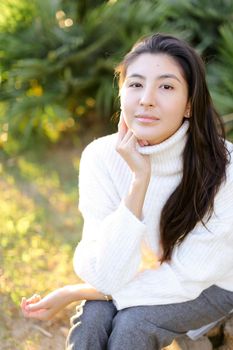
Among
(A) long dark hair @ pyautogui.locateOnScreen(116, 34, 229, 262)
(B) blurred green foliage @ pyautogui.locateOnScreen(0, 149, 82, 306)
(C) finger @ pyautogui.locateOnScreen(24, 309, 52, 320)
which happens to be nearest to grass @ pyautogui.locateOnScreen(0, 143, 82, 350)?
(B) blurred green foliage @ pyautogui.locateOnScreen(0, 149, 82, 306)

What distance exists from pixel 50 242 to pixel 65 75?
1.88 meters

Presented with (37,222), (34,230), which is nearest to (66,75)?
(37,222)

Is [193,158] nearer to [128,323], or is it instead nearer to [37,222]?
[128,323]

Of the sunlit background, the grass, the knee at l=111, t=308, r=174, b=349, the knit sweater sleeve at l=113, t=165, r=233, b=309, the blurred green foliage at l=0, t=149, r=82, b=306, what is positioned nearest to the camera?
the knee at l=111, t=308, r=174, b=349

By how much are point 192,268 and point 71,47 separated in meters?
3.28

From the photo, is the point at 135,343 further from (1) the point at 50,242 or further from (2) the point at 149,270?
(1) the point at 50,242

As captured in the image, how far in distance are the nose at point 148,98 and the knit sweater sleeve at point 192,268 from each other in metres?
0.45

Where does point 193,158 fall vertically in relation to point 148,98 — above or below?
below

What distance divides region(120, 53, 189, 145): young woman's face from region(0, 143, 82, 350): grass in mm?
1214

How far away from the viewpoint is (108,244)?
2375 mm

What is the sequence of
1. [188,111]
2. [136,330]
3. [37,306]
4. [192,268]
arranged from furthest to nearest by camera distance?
[37,306]
[188,111]
[192,268]
[136,330]

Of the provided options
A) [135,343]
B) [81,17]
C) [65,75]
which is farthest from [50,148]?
[135,343]

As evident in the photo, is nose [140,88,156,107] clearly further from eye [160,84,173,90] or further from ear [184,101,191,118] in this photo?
ear [184,101,191,118]

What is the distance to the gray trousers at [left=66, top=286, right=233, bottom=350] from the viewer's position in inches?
91.1
